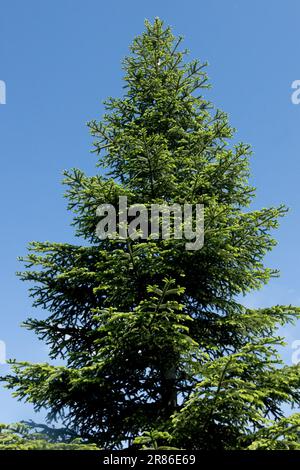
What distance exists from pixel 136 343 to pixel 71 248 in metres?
3.33

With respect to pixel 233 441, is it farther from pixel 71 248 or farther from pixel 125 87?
pixel 125 87

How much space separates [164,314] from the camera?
912 centimetres

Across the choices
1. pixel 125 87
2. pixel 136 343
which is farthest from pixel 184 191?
pixel 125 87

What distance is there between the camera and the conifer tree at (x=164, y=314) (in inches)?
358

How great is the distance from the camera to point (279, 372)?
966 centimetres

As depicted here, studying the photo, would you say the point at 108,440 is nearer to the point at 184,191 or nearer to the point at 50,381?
the point at 50,381

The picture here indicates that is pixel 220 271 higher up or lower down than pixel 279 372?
higher up

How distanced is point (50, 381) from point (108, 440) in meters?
1.97

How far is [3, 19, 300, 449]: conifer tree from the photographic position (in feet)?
29.8

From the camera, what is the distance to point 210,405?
8312mm
